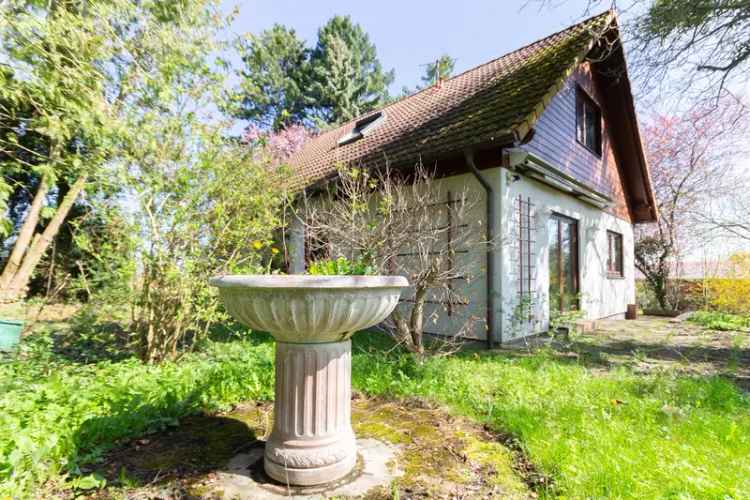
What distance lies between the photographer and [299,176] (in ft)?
30.3

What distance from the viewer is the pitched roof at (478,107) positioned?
17.4 ft

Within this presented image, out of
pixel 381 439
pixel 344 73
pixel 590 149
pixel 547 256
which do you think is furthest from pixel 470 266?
pixel 344 73

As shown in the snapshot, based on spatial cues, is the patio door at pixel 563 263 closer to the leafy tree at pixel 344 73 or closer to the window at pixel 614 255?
the window at pixel 614 255

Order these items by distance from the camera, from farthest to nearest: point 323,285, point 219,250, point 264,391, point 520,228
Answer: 1. point 520,228
2. point 219,250
3. point 264,391
4. point 323,285

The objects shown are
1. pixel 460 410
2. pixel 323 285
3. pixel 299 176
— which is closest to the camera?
pixel 323 285

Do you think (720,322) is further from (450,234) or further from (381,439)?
(381,439)

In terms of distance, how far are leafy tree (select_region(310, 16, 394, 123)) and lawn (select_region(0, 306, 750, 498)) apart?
18.9 m

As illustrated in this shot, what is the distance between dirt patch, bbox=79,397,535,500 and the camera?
1943mm

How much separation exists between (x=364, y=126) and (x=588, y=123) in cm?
546

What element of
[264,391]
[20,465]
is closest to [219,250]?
[264,391]

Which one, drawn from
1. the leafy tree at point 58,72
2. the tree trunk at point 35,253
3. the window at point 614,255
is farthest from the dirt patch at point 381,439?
the window at point 614,255

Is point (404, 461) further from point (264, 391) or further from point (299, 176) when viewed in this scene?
point (299, 176)

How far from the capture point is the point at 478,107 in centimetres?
610

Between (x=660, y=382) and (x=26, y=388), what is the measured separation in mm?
5487
